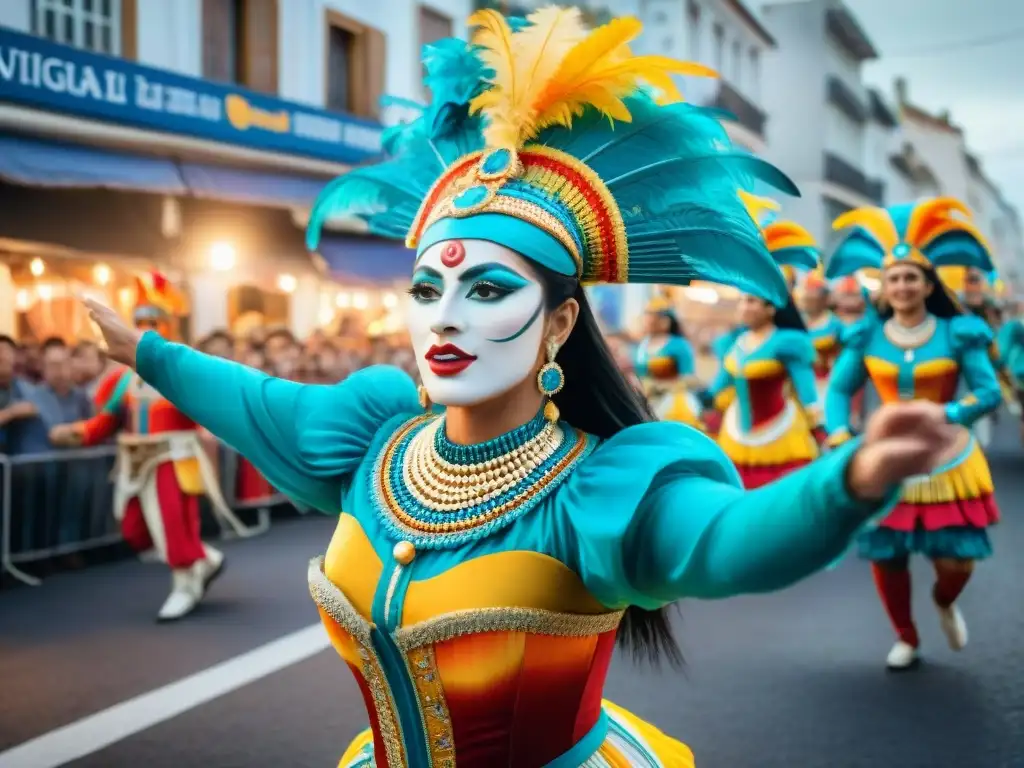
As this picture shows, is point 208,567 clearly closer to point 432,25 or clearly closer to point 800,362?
point 800,362

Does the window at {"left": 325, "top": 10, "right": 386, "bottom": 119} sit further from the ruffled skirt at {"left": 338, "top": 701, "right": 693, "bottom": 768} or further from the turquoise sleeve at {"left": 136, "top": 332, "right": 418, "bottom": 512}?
the ruffled skirt at {"left": 338, "top": 701, "right": 693, "bottom": 768}

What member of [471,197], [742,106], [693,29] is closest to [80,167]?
[471,197]

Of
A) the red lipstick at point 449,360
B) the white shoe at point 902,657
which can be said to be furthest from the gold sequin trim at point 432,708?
the white shoe at point 902,657

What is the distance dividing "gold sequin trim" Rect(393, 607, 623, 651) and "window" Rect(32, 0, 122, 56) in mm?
11009

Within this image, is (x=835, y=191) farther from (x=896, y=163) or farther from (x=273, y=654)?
(x=273, y=654)

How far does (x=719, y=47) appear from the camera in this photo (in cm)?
3288

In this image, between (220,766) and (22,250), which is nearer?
(220,766)

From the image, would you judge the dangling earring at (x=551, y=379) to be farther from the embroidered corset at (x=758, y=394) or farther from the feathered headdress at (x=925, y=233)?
the embroidered corset at (x=758, y=394)

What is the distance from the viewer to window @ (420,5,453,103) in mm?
18766

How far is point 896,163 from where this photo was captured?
54.5m

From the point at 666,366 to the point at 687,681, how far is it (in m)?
5.51

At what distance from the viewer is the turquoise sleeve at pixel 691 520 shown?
1775mm

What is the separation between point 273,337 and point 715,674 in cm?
711

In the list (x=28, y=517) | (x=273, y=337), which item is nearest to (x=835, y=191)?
(x=273, y=337)
